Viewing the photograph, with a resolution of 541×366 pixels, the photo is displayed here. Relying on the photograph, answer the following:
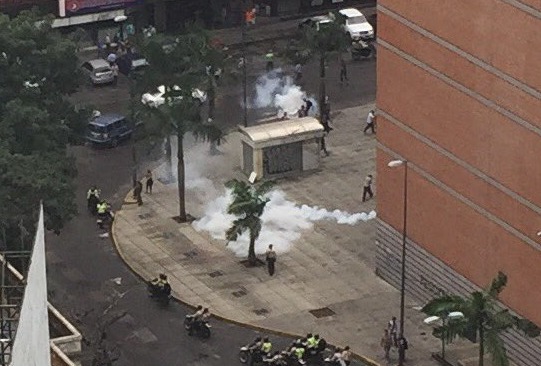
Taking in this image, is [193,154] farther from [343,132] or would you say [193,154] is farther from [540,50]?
[540,50]

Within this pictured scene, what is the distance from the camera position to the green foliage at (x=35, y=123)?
2832 inches

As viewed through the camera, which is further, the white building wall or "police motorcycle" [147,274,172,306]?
"police motorcycle" [147,274,172,306]

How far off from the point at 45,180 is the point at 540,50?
2131 cm

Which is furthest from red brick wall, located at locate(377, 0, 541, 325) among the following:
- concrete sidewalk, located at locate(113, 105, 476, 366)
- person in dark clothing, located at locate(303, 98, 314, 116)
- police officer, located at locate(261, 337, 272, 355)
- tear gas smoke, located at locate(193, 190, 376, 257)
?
person in dark clothing, located at locate(303, 98, 314, 116)

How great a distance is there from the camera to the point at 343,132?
326 feet

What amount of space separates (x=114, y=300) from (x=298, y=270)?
975cm

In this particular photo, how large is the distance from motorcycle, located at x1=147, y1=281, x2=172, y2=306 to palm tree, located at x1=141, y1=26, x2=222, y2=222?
31.8ft

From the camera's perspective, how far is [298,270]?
264 feet

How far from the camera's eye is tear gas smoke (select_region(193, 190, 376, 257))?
83.4 m

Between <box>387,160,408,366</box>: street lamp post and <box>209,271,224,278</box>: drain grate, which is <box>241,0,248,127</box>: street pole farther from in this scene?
<box>387,160,408,366</box>: street lamp post

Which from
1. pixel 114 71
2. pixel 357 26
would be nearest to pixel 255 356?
pixel 114 71

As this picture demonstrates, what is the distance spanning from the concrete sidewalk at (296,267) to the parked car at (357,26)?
21140mm

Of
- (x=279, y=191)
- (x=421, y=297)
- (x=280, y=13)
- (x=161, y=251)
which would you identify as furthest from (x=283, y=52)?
(x=421, y=297)

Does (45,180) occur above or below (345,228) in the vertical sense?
above
